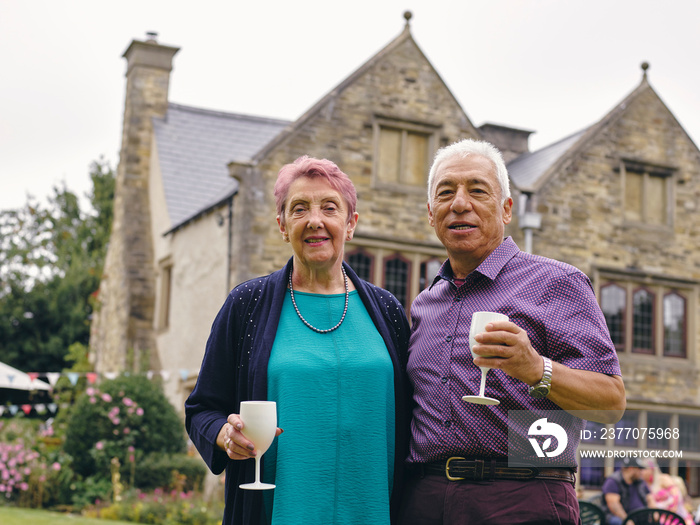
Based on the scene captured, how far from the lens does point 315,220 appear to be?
11.2 feet

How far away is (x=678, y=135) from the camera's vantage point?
715 inches

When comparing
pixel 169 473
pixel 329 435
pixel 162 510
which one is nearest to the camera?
pixel 329 435

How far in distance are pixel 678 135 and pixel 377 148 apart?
21.2 ft

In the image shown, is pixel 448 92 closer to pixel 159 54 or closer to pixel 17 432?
pixel 159 54

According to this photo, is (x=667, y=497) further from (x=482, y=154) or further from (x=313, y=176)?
(x=313, y=176)

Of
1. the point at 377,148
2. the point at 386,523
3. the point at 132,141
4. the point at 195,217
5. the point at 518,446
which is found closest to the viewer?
the point at 518,446

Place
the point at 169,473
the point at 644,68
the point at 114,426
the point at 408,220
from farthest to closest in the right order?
the point at 644,68 < the point at 408,220 < the point at 114,426 < the point at 169,473

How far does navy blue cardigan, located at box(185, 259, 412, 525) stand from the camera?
3309 millimetres

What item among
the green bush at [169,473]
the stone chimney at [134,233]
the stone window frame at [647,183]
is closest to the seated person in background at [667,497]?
the green bush at [169,473]

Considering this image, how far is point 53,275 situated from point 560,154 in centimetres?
2308

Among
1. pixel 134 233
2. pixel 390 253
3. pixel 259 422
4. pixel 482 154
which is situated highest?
pixel 134 233

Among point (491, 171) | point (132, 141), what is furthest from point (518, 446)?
point (132, 141)

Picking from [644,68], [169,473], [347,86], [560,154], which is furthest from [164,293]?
[644,68]

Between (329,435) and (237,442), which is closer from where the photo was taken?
(237,442)
